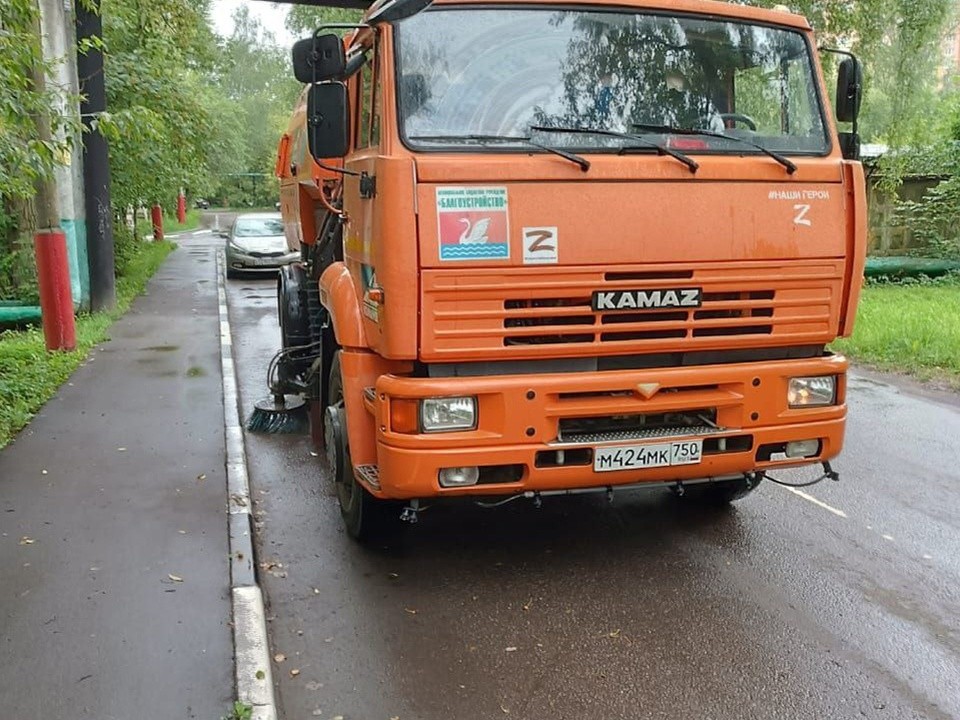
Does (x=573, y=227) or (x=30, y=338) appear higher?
(x=573, y=227)

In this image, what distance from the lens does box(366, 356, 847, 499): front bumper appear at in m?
3.92

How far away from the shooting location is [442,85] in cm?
402

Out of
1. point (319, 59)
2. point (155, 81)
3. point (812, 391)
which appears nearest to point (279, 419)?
point (319, 59)

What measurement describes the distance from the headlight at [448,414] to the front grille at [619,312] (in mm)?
194

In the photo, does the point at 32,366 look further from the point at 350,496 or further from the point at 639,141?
the point at 639,141

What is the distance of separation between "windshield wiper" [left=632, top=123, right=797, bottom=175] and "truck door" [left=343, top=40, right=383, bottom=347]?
1238 millimetres

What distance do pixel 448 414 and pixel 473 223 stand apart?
32.8 inches

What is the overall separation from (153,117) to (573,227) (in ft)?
15.2

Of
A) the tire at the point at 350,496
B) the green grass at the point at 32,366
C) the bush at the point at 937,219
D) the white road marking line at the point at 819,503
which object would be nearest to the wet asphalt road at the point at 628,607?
the white road marking line at the point at 819,503

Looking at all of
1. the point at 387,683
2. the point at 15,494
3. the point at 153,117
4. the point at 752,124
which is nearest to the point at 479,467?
the point at 387,683

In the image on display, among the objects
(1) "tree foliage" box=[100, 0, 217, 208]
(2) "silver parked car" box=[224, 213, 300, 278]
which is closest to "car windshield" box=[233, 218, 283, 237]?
(2) "silver parked car" box=[224, 213, 300, 278]

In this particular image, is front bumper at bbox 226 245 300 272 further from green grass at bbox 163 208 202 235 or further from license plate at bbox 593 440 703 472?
green grass at bbox 163 208 202 235

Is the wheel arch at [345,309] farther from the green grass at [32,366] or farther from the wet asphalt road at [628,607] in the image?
the green grass at [32,366]

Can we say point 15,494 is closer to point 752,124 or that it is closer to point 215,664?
point 215,664
